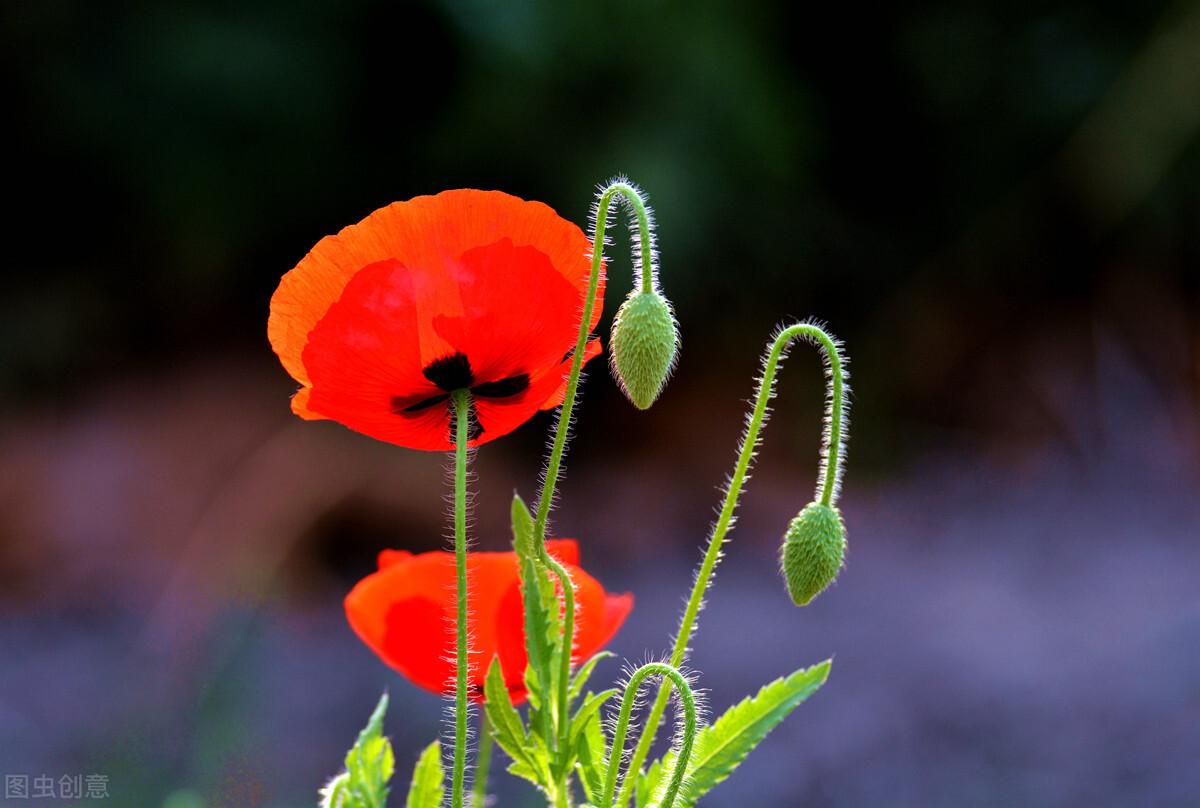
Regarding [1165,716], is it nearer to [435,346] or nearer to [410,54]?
[410,54]

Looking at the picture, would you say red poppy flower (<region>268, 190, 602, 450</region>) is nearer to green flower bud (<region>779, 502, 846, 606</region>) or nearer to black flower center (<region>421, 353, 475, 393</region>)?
black flower center (<region>421, 353, 475, 393</region>)

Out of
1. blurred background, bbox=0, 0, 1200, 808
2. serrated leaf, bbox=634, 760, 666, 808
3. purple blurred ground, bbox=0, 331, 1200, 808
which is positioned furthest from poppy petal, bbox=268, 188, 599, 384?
blurred background, bbox=0, 0, 1200, 808

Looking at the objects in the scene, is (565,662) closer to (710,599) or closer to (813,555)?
(813,555)

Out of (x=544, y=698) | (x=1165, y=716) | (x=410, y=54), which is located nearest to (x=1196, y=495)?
(x=1165, y=716)

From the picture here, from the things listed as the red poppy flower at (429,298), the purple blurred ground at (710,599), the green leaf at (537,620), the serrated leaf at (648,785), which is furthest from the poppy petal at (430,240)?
the purple blurred ground at (710,599)

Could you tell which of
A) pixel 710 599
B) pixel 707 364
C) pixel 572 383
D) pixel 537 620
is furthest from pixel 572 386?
pixel 707 364

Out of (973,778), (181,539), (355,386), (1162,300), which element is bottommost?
(355,386)
